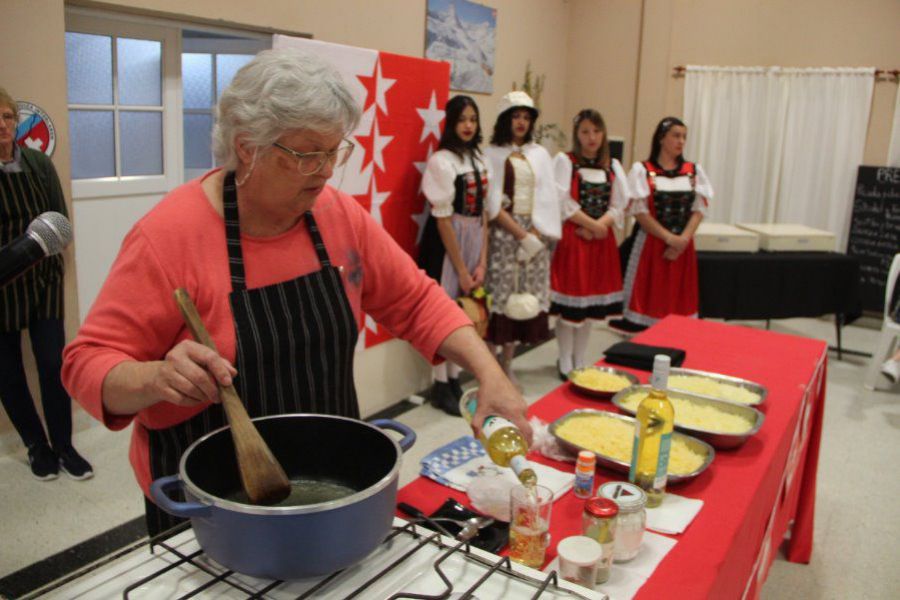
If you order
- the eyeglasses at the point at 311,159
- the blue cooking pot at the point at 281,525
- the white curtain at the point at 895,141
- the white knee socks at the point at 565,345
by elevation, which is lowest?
the white knee socks at the point at 565,345

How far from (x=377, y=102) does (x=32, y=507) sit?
2.17 m

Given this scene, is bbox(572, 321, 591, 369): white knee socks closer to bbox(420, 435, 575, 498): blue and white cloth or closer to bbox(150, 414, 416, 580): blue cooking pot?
bbox(420, 435, 575, 498): blue and white cloth

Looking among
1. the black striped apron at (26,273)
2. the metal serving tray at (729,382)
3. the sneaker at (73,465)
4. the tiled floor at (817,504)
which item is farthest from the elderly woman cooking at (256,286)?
the sneaker at (73,465)

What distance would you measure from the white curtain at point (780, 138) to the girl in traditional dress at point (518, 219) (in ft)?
8.78

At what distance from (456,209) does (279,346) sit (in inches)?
101

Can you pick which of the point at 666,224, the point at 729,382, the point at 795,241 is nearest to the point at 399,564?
the point at 729,382

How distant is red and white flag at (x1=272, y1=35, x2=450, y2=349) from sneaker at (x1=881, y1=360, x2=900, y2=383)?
9.09 ft

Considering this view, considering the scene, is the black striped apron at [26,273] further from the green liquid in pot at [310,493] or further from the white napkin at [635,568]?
the white napkin at [635,568]

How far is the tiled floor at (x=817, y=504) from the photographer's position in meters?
2.48

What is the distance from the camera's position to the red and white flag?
3324 millimetres

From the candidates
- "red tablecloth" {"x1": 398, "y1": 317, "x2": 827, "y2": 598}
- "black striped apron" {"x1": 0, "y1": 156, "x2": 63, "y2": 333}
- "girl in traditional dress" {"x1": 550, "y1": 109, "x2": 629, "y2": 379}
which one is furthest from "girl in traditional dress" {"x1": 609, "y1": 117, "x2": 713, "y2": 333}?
"black striped apron" {"x1": 0, "y1": 156, "x2": 63, "y2": 333}

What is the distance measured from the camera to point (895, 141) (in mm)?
5645

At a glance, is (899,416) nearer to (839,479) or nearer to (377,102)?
(839,479)

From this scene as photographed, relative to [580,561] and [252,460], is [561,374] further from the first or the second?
[252,460]
